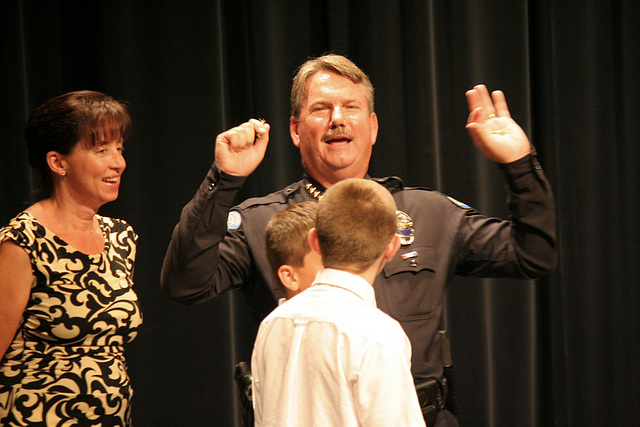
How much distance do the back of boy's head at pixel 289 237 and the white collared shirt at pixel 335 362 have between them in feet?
0.89

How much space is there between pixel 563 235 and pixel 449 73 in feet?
2.80

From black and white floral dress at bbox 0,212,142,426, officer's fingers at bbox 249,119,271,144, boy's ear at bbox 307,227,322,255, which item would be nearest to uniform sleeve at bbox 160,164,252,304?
officer's fingers at bbox 249,119,271,144

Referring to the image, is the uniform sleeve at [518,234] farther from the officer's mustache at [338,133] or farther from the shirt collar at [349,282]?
the shirt collar at [349,282]

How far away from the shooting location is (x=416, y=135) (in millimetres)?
2818

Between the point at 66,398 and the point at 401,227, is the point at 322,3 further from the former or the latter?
the point at 66,398

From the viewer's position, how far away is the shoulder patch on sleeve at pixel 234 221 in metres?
1.79

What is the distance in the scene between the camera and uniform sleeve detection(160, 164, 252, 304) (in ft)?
5.02

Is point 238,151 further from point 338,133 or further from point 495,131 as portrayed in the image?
point 495,131

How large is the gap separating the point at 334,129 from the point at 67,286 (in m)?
0.77

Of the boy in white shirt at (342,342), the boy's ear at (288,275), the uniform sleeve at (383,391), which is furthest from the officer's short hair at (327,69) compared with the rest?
the uniform sleeve at (383,391)

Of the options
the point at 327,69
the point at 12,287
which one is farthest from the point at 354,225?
the point at 12,287

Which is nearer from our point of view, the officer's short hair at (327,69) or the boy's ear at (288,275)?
the boy's ear at (288,275)

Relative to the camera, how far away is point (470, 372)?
9.30 feet

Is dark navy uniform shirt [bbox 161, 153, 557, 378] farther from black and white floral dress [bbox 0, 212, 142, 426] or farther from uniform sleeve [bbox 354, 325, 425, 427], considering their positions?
uniform sleeve [bbox 354, 325, 425, 427]
